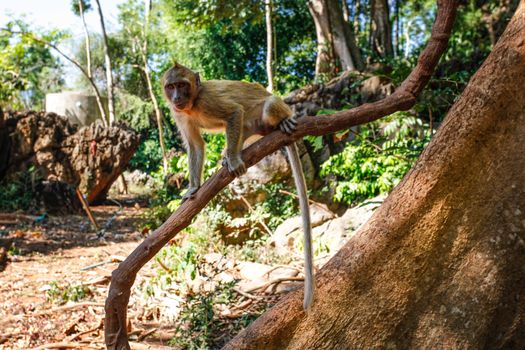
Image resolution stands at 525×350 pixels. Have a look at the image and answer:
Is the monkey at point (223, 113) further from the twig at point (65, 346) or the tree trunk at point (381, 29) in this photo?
the tree trunk at point (381, 29)

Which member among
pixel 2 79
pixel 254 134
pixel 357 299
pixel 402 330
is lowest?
pixel 402 330

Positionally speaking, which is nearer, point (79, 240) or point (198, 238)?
point (198, 238)

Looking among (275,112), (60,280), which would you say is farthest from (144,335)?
(60,280)

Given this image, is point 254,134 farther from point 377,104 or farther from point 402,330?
point 402,330

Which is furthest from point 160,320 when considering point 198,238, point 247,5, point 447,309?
point 247,5

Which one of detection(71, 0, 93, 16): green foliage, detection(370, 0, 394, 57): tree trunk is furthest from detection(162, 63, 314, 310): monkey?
detection(71, 0, 93, 16): green foliage

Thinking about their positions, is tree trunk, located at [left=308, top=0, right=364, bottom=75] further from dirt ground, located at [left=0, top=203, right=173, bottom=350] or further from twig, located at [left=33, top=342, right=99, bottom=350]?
twig, located at [left=33, top=342, right=99, bottom=350]

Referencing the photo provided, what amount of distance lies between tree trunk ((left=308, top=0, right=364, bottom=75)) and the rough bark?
7.06m

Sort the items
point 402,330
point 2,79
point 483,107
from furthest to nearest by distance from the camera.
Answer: point 2,79, point 402,330, point 483,107

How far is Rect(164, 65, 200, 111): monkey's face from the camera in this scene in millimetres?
3916

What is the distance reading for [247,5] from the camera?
41.4 feet

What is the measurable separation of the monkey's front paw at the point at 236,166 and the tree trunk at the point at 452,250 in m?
1.02

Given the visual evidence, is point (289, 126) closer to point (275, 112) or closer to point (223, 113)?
point (275, 112)

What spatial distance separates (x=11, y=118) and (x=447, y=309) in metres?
14.4
